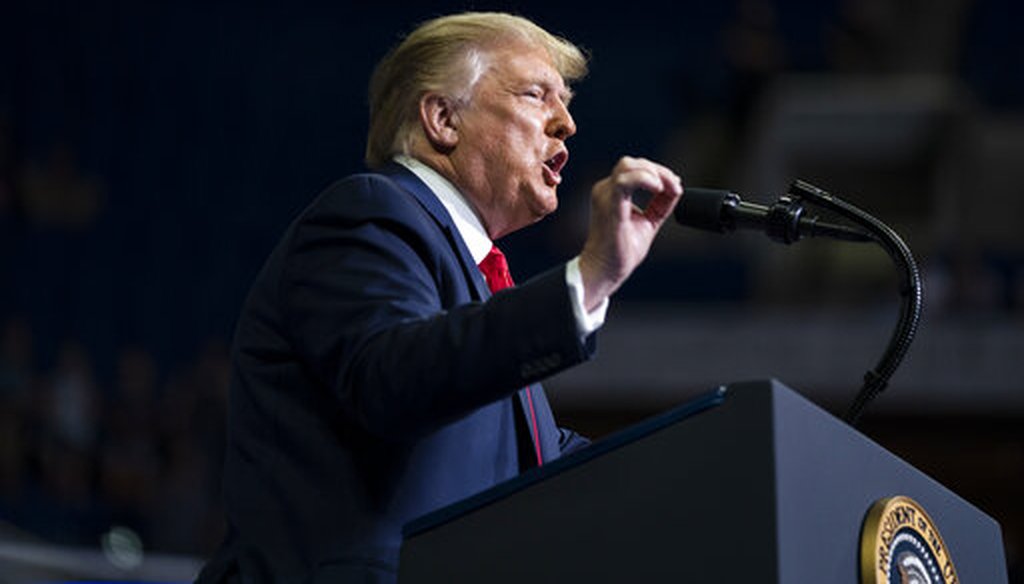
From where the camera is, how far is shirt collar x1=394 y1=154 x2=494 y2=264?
5.80 ft

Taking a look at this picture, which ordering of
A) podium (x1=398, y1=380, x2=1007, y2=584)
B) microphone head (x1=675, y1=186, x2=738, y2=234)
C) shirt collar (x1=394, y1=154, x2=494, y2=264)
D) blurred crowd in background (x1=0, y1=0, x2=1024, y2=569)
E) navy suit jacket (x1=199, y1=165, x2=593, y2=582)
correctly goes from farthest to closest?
1. blurred crowd in background (x1=0, y1=0, x2=1024, y2=569)
2. shirt collar (x1=394, y1=154, x2=494, y2=264)
3. microphone head (x1=675, y1=186, x2=738, y2=234)
4. navy suit jacket (x1=199, y1=165, x2=593, y2=582)
5. podium (x1=398, y1=380, x2=1007, y2=584)

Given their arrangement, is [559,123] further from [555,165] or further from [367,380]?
[367,380]

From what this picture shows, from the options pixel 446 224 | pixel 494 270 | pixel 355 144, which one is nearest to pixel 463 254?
pixel 446 224

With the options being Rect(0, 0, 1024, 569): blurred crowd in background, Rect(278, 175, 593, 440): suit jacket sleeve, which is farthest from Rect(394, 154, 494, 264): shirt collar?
Rect(0, 0, 1024, 569): blurred crowd in background

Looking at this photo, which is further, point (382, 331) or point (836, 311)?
point (836, 311)

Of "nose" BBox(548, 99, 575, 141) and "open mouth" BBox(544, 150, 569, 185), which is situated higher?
"nose" BBox(548, 99, 575, 141)

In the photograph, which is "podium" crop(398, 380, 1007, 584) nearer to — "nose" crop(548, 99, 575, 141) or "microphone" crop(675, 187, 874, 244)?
"microphone" crop(675, 187, 874, 244)

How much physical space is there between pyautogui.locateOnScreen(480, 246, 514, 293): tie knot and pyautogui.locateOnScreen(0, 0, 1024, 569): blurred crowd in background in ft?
15.8

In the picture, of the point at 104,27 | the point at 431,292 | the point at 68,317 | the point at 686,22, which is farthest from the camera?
the point at 686,22

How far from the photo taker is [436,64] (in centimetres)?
183

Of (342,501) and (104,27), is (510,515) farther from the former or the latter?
(104,27)

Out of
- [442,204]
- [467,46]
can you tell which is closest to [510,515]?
[442,204]

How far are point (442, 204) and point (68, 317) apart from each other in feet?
19.9

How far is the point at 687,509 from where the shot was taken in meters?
1.31
